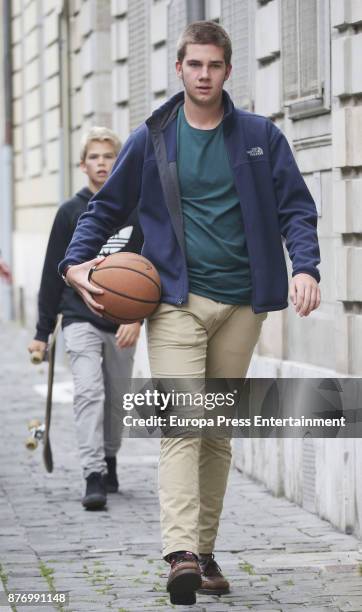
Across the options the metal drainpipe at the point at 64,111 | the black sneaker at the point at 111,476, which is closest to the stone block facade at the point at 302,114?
the black sneaker at the point at 111,476

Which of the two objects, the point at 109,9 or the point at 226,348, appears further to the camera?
the point at 109,9

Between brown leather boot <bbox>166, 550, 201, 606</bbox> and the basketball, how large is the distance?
2.92ft

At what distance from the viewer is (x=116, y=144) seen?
888 centimetres

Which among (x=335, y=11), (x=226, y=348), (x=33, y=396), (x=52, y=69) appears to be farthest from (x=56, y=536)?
(x=52, y=69)

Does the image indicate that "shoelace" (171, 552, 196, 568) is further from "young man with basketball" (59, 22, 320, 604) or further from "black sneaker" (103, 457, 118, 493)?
"black sneaker" (103, 457, 118, 493)

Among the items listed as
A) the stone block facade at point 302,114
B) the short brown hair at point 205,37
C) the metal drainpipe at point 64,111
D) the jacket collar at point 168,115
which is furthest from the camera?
the metal drainpipe at point 64,111

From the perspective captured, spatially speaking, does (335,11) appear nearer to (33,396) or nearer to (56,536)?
(56,536)

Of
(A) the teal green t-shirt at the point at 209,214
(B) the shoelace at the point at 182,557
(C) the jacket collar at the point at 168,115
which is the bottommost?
(B) the shoelace at the point at 182,557

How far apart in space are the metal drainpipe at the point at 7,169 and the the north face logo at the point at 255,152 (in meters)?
19.1

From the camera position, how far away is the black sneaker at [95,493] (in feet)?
27.9

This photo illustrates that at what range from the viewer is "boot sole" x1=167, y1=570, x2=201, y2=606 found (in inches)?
222

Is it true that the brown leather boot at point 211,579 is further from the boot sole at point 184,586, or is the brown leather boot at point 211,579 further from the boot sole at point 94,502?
the boot sole at point 94,502

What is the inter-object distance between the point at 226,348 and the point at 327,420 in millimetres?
1960

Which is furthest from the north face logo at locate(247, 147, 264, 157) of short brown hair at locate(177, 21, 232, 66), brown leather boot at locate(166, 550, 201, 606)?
brown leather boot at locate(166, 550, 201, 606)
